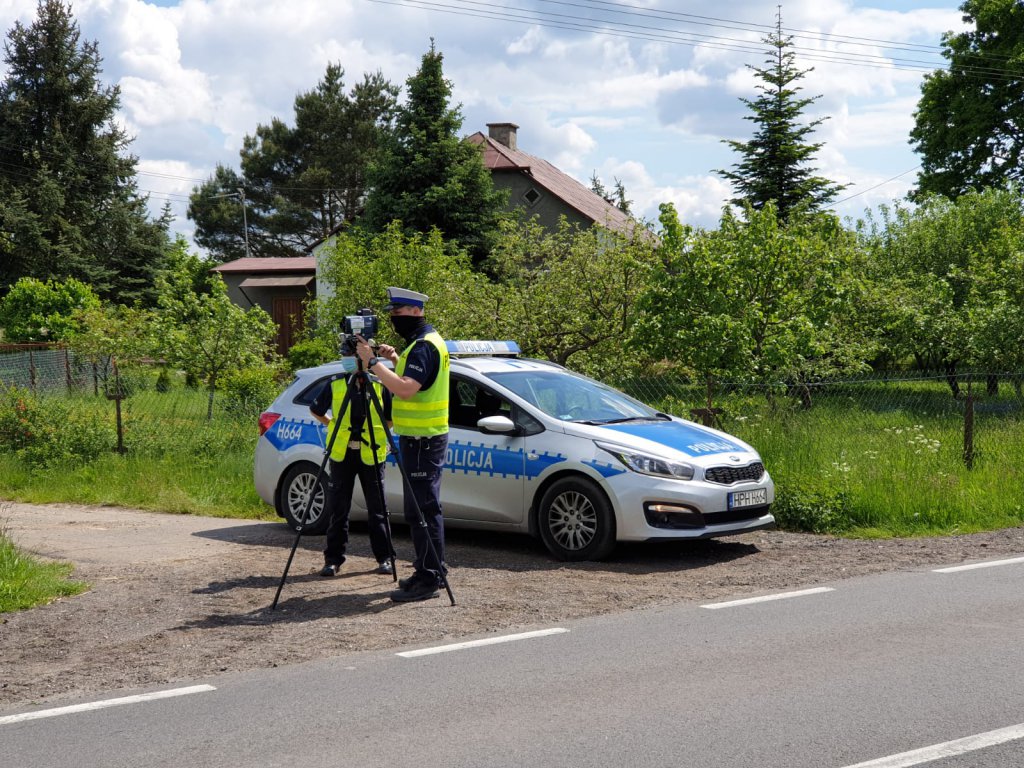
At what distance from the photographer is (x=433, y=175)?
118 feet

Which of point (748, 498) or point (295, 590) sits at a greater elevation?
point (748, 498)

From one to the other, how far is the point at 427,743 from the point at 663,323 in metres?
10.1

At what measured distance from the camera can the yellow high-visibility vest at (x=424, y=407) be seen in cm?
770

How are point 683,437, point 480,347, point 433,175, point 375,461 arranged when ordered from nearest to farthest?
point 375,461 < point 683,437 < point 480,347 < point 433,175

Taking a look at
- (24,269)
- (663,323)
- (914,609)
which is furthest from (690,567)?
(24,269)

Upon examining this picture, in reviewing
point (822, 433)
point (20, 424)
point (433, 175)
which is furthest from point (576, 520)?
point (433, 175)

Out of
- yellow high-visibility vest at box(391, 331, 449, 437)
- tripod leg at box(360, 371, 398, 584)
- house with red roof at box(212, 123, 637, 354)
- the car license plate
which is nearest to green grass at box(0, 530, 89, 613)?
tripod leg at box(360, 371, 398, 584)

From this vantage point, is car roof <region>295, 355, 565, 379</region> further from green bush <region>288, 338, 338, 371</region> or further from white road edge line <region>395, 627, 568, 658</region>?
green bush <region>288, 338, 338, 371</region>

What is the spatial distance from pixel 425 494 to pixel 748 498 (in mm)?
2971

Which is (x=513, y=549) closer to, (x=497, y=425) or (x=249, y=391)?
(x=497, y=425)

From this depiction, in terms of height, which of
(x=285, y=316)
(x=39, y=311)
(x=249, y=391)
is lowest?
(x=249, y=391)

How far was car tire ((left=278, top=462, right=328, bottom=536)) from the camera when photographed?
10602 millimetres

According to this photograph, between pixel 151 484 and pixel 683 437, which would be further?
pixel 151 484

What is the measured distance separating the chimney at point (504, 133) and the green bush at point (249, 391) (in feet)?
102
